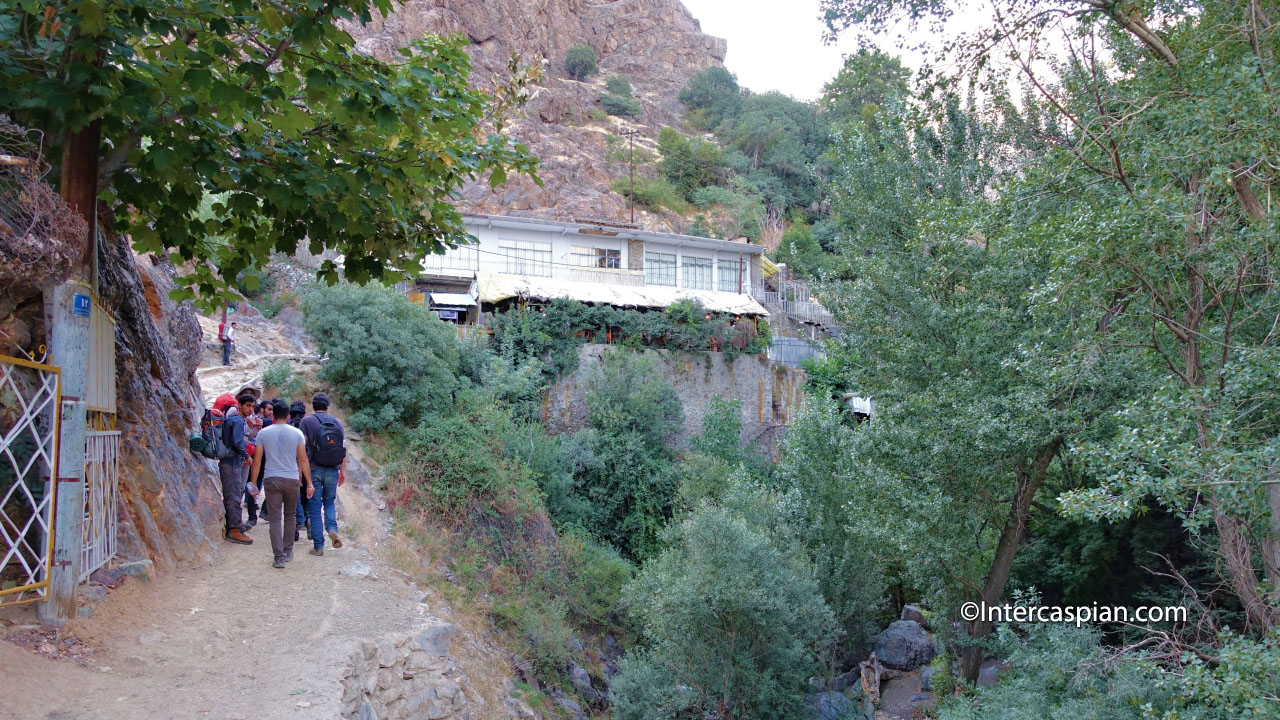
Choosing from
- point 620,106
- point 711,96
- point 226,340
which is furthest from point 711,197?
point 226,340

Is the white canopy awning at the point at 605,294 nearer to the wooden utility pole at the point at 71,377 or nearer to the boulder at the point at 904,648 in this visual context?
the boulder at the point at 904,648

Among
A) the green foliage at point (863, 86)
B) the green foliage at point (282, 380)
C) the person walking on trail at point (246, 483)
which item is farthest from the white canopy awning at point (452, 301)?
the person walking on trail at point (246, 483)

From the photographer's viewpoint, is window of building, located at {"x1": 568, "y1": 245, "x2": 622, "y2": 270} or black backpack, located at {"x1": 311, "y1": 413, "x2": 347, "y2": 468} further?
window of building, located at {"x1": 568, "y1": 245, "x2": 622, "y2": 270}

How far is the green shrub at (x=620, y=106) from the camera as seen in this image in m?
56.1

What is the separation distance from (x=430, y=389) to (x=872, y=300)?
30.4 feet

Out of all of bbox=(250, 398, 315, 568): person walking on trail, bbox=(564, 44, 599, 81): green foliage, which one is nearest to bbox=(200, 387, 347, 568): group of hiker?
bbox=(250, 398, 315, 568): person walking on trail

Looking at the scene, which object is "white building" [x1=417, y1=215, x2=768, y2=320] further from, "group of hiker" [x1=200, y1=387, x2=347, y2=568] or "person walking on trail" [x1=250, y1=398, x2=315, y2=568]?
"person walking on trail" [x1=250, y1=398, x2=315, y2=568]

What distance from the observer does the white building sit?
88.7 ft

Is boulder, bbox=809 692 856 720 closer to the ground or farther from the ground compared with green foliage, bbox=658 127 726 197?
closer to the ground

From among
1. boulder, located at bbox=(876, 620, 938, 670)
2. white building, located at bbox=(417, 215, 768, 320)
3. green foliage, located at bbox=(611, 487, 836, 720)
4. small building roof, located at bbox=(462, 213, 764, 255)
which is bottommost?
boulder, located at bbox=(876, 620, 938, 670)

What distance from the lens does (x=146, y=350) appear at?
9.05 meters

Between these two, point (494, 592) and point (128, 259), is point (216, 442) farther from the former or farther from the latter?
point (494, 592)

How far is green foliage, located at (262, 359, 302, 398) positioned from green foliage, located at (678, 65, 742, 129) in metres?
47.0

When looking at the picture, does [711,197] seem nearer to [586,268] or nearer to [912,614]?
[586,268]
